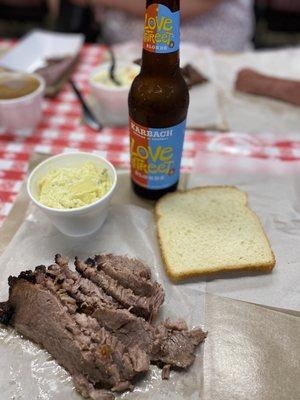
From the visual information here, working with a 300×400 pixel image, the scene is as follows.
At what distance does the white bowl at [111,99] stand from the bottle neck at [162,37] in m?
0.69

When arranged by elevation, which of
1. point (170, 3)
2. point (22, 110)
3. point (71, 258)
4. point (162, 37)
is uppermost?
point (170, 3)

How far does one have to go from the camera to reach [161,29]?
1.48 m

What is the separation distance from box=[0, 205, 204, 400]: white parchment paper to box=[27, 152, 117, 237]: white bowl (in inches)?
2.3

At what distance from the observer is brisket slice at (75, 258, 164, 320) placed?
1.47 meters

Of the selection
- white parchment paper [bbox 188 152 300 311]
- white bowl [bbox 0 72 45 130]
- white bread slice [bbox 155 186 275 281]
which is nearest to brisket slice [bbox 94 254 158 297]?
white bread slice [bbox 155 186 275 281]

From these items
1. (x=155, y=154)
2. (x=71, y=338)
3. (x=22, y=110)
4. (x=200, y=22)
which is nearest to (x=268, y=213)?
(x=155, y=154)

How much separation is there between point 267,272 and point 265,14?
339cm

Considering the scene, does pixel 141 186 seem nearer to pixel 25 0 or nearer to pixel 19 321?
pixel 19 321

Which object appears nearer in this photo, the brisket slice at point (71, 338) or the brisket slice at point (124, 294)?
the brisket slice at point (71, 338)

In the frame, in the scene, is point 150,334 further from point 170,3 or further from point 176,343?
point 170,3

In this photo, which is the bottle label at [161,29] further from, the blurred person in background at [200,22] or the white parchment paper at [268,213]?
the blurred person in background at [200,22]

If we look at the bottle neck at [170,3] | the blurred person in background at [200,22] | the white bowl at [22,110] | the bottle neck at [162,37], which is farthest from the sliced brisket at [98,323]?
the blurred person in background at [200,22]

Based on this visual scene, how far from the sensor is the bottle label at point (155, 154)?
1.71 m

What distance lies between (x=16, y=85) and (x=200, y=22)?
170cm
